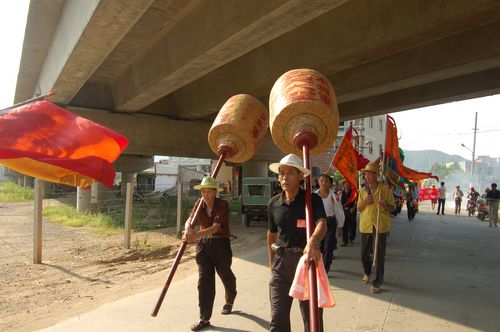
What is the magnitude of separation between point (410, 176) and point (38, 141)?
22.6ft

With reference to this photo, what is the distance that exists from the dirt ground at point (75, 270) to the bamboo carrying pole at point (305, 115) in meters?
3.39

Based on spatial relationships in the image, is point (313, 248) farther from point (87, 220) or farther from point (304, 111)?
point (87, 220)

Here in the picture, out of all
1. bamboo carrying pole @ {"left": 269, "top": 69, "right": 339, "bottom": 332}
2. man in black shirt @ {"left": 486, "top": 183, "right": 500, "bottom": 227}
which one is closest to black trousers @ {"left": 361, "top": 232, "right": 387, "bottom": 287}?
bamboo carrying pole @ {"left": 269, "top": 69, "right": 339, "bottom": 332}

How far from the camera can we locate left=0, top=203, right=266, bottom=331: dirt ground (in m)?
6.46

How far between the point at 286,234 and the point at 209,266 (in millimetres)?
1577

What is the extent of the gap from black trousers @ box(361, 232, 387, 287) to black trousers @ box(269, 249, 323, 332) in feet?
9.63

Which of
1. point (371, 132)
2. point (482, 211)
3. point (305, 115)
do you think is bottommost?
point (482, 211)

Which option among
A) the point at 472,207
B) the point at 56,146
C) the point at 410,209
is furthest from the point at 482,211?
the point at 56,146

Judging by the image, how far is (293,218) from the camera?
13.8 feet

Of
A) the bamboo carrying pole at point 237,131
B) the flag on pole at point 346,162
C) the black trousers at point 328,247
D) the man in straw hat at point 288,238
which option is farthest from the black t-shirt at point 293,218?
the flag on pole at point 346,162

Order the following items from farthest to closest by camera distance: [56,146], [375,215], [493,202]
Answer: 1. [493,202]
2. [375,215]
3. [56,146]

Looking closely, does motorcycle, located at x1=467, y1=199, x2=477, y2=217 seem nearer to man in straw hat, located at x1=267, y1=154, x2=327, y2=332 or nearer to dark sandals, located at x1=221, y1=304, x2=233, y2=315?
dark sandals, located at x1=221, y1=304, x2=233, y2=315

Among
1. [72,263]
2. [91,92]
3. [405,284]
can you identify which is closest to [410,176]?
[405,284]

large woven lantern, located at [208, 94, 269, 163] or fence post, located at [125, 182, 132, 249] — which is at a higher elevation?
large woven lantern, located at [208, 94, 269, 163]
